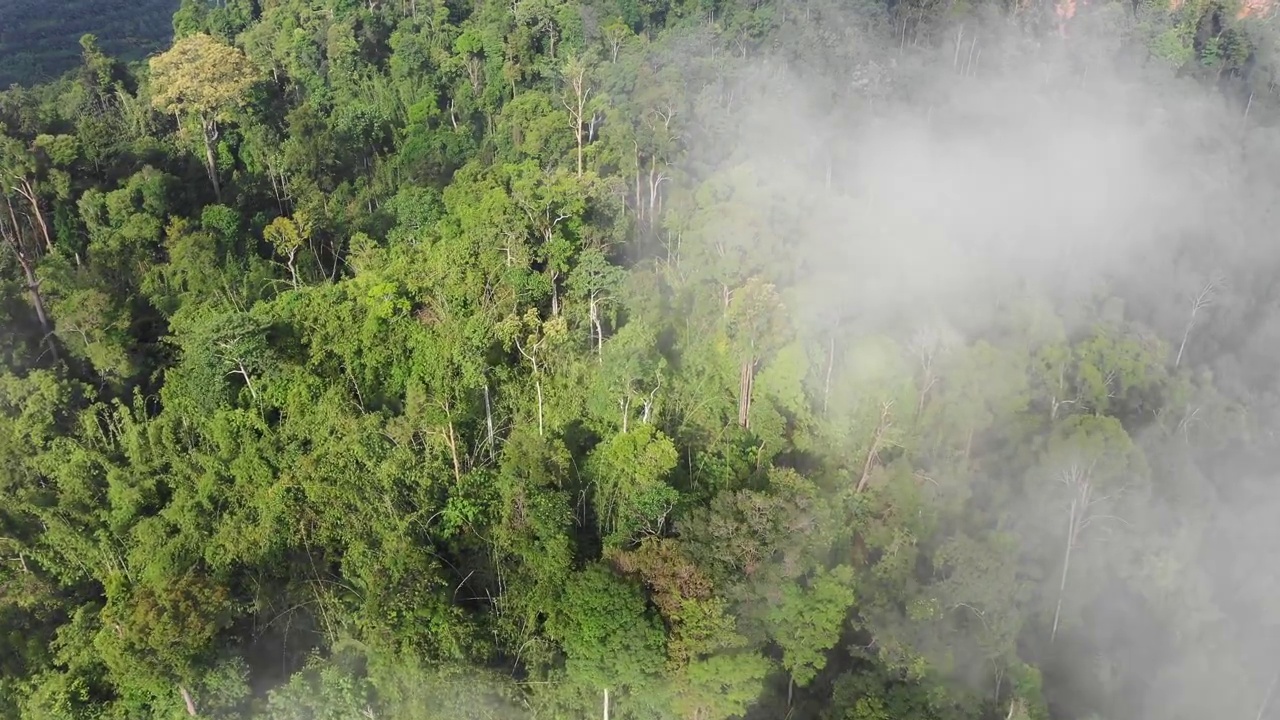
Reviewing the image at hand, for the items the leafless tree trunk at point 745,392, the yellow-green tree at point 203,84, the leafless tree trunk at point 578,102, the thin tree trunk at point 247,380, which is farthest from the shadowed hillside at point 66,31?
the leafless tree trunk at point 745,392

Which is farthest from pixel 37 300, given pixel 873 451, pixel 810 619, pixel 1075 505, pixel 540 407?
pixel 1075 505

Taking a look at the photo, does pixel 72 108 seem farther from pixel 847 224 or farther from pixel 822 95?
pixel 822 95

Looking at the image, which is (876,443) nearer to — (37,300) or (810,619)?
(810,619)

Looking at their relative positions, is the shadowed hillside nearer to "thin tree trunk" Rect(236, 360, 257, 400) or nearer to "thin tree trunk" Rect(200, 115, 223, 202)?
"thin tree trunk" Rect(200, 115, 223, 202)

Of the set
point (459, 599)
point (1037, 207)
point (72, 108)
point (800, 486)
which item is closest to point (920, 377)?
point (800, 486)

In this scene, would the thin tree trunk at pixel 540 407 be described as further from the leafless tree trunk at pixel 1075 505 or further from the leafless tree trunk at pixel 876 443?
the leafless tree trunk at pixel 1075 505
